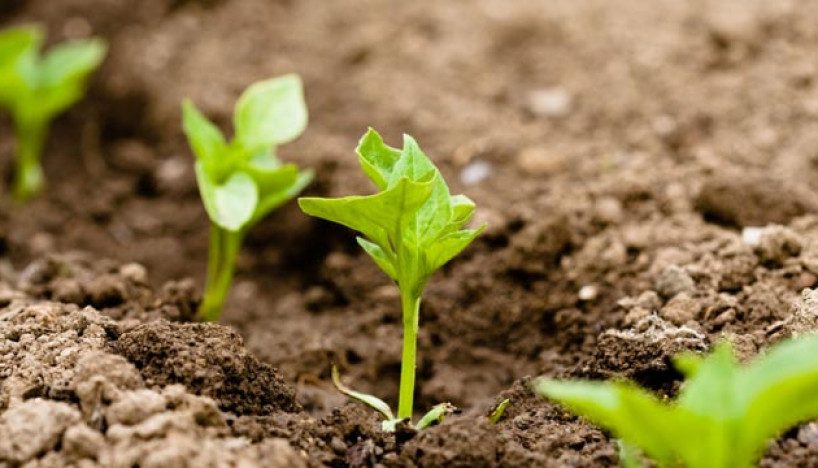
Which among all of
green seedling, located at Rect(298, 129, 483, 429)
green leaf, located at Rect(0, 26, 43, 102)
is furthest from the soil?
green leaf, located at Rect(0, 26, 43, 102)

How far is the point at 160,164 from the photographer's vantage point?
8.21 feet

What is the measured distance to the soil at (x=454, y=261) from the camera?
1333 mm

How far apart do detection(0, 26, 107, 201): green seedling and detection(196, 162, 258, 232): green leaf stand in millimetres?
931

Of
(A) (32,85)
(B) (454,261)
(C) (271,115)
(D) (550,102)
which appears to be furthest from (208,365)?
(A) (32,85)

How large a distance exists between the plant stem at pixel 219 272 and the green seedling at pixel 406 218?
48cm

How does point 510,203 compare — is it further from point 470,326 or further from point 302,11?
point 302,11

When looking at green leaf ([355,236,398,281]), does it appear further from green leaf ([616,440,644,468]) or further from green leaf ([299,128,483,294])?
green leaf ([616,440,644,468])

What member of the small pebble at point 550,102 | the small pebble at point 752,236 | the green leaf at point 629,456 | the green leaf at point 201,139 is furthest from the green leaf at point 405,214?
the small pebble at point 550,102

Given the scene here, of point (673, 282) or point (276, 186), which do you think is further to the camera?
point (276, 186)

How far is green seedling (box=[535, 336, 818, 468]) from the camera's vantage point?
1.00 metres

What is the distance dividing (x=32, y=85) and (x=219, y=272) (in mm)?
990

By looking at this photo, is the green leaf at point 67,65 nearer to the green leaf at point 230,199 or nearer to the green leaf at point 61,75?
the green leaf at point 61,75

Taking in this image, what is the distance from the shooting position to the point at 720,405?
3.35ft

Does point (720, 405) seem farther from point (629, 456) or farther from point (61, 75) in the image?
point (61, 75)
